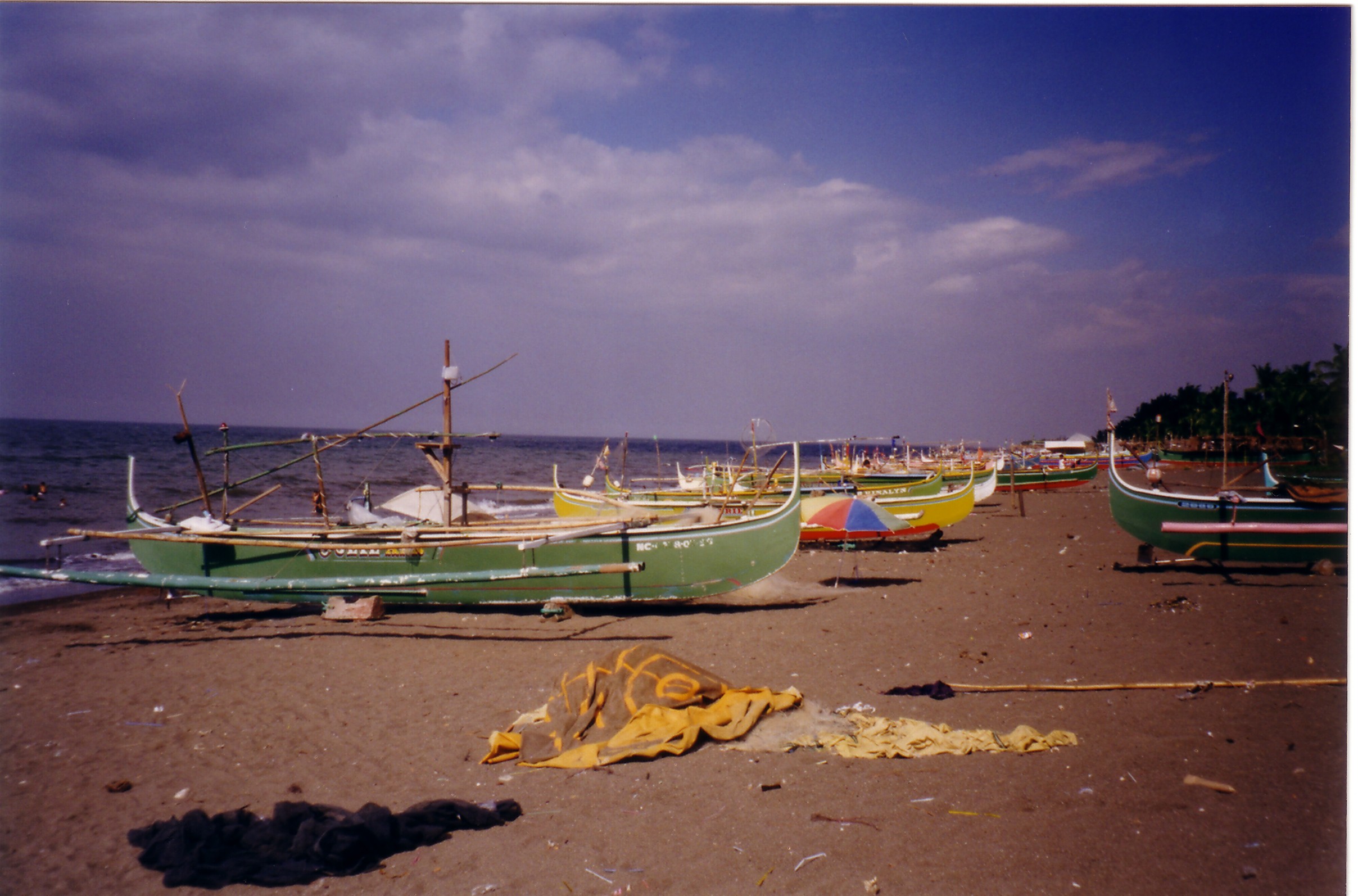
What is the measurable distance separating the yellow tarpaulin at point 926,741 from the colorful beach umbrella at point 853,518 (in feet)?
20.1

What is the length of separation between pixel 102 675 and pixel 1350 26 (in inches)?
545

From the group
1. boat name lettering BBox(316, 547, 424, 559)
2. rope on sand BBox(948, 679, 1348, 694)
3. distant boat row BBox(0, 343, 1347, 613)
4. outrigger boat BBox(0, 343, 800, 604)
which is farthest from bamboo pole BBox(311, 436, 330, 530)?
rope on sand BBox(948, 679, 1348, 694)

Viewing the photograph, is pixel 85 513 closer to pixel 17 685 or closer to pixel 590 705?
pixel 17 685

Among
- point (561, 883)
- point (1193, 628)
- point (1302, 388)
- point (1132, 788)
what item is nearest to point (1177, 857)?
point (1132, 788)

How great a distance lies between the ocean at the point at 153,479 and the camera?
57.5ft

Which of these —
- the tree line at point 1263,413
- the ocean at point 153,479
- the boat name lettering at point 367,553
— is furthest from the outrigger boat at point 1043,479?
the boat name lettering at point 367,553

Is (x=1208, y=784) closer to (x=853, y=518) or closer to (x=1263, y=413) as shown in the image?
(x=853, y=518)

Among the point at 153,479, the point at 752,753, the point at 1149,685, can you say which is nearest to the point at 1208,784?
the point at 1149,685

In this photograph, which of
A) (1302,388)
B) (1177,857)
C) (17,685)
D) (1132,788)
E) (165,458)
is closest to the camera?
(1177,857)

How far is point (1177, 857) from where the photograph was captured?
3949mm

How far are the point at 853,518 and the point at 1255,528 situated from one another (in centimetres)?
658

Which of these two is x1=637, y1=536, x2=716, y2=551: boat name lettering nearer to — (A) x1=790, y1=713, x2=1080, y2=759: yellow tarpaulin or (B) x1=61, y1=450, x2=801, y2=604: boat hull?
(B) x1=61, y1=450, x2=801, y2=604: boat hull

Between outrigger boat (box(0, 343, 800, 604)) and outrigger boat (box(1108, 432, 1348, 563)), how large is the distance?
714cm

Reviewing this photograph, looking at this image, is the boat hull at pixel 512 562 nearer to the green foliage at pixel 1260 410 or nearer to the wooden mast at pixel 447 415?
the wooden mast at pixel 447 415
